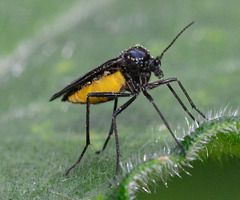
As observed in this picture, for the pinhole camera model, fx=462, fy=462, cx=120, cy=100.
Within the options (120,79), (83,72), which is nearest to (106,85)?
(120,79)

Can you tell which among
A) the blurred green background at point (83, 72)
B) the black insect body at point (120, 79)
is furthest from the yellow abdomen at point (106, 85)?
the blurred green background at point (83, 72)

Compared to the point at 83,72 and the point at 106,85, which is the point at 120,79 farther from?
the point at 83,72

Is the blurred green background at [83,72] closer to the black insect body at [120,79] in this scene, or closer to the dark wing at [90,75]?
the black insect body at [120,79]

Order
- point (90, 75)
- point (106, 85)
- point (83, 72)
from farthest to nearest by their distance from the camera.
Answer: point (83, 72)
point (106, 85)
point (90, 75)

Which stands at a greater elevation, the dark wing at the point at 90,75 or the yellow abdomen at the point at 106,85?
the dark wing at the point at 90,75

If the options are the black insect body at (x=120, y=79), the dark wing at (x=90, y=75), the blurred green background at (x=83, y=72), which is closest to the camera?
the blurred green background at (x=83, y=72)

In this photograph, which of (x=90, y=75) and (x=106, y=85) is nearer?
(x=90, y=75)

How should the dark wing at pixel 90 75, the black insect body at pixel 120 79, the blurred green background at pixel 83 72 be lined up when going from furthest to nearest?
1. the black insect body at pixel 120 79
2. the dark wing at pixel 90 75
3. the blurred green background at pixel 83 72

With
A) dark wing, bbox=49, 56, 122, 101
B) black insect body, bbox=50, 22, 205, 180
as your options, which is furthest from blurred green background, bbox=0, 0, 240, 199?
dark wing, bbox=49, 56, 122, 101

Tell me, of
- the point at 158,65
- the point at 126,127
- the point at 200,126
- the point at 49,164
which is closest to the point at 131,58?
the point at 158,65

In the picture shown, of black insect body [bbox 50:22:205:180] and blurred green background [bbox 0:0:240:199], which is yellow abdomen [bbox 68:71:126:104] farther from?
blurred green background [bbox 0:0:240:199]
